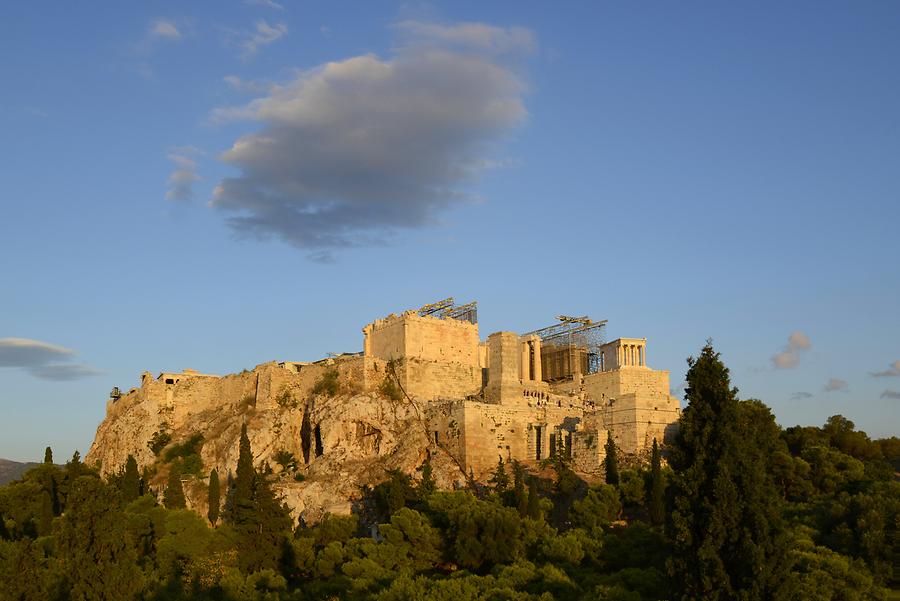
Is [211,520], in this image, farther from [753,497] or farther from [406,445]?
[753,497]

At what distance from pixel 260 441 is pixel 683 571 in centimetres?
4628

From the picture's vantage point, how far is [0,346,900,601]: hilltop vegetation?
3188 centimetres

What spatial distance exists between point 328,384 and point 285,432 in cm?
462

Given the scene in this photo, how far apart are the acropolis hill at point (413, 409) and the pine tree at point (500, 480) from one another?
289 cm

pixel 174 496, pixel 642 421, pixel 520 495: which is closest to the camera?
pixel 520 495

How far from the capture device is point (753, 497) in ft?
104

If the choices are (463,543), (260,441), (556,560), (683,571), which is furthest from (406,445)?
(683,571)

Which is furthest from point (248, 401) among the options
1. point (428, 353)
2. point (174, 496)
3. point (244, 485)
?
point (244, 485)

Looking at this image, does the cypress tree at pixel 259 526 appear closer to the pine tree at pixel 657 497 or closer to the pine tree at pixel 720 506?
the pine tree at pixel 657 497

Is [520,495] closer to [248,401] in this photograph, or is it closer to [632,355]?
[632,355]

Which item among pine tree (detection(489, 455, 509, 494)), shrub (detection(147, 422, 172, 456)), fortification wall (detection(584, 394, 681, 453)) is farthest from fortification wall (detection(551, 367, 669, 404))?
shrub (detection(147, 422, 172, 456))

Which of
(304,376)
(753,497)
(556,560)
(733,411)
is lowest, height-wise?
(556,560)

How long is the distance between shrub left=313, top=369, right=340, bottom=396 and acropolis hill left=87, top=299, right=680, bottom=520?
102 millimetres

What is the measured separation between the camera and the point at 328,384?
7488 cm
